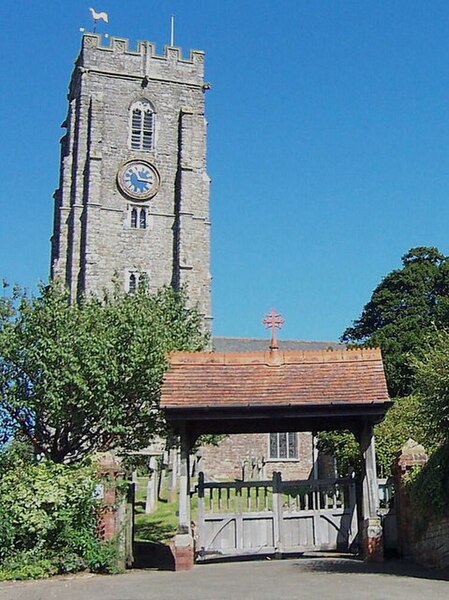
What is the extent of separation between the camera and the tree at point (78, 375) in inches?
762

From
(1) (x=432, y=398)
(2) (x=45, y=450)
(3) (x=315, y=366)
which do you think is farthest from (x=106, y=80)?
(1) (x=432, y=398)

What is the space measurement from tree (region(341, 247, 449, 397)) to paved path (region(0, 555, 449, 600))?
27.7 metres

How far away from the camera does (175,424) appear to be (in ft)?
52.1

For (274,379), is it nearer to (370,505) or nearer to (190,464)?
(370,505)

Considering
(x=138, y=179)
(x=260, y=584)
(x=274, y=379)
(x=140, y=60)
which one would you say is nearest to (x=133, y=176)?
(x=138, y=179)

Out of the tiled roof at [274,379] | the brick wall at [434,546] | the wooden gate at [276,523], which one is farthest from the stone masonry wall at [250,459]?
the brick wall at [434,546]

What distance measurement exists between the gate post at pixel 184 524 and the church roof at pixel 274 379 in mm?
1000

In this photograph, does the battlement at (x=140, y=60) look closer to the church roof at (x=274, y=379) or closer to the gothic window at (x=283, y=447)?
the gothic window at (x=283, y=447)

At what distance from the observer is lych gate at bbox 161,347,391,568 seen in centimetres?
1524

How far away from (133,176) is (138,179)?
37 centimetres

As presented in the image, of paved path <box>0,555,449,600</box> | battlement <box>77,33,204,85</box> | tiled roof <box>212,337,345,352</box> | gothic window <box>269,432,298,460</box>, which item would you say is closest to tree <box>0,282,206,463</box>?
paved path <box>0,555,449,600</box>

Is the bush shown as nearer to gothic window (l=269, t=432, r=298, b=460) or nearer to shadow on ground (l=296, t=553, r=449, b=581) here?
shadow on ground (l=296, t=553, r=449, b=581)

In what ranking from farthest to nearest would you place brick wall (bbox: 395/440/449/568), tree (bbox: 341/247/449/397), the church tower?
1. the church tower
2. tree (bbox: 341/247/449/397)
3. brick wall (bbox: 395/440/449/568)

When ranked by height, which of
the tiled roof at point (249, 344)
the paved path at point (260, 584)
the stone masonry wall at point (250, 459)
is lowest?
the paved path at point (260, 584)
